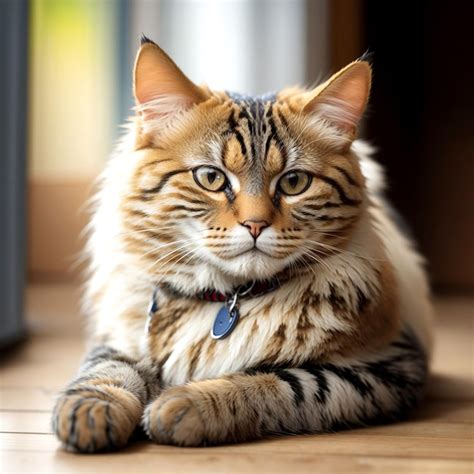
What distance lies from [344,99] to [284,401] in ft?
1.85

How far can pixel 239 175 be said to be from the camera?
4.59ft

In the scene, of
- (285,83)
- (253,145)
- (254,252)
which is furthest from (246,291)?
(285,83)

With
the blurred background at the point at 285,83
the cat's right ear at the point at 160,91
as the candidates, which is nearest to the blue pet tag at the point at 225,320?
the cat's right ear at the point at 160,91

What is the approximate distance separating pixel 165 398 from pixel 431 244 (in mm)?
3322

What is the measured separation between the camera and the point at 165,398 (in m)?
1.29

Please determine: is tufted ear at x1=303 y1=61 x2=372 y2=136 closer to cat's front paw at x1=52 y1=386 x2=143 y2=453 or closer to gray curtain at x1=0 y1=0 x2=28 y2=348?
cat's front paw at x1=52 y1=386 x2=143 y2=453

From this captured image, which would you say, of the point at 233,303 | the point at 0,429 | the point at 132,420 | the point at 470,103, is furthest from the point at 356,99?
the point at 470,103

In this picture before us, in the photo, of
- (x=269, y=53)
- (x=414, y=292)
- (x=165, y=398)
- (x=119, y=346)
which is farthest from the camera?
(x=269, y=53)

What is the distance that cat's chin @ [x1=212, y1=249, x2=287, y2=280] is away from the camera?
1.38 metres

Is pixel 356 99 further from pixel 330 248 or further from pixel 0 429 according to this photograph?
pixel 0 429

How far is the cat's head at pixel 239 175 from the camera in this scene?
1.38 metres

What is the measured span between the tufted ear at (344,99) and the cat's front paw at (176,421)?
0.58 meters

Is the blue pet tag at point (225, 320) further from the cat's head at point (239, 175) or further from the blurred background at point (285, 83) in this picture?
the blurred background at point (285, 83)

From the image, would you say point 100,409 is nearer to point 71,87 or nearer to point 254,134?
point 254,134
